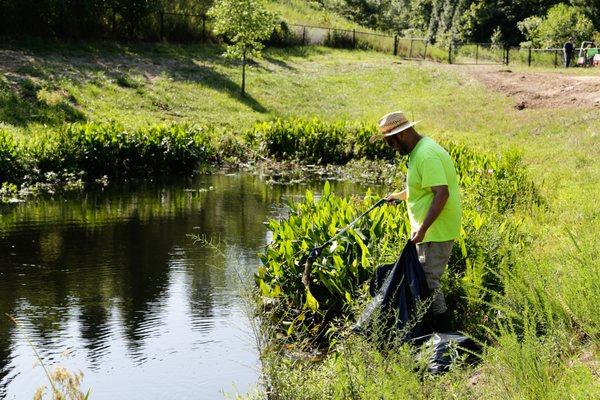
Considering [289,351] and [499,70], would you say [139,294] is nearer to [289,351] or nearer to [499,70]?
[289,351]

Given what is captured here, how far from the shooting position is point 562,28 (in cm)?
6347

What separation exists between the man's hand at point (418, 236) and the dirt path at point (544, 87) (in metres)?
20.0

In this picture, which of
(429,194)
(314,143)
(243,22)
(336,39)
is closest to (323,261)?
(429,194)

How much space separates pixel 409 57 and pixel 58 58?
23289mm

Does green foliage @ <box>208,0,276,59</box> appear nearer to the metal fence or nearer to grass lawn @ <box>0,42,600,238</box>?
grass lawn @ <box>0,42,600,238</box>

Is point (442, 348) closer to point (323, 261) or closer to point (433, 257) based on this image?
point (433, 257)

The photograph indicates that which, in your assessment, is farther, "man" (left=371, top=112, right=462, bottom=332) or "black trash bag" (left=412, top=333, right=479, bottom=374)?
"man" (left=371, top=112, right=462, bottom=332)

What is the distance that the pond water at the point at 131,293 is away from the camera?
9453 millimetres

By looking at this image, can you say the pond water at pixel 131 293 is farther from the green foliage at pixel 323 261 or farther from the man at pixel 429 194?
the man at pixel 429 194

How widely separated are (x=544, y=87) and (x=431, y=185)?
87.6 feet

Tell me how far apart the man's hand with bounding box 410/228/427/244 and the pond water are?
1569mm

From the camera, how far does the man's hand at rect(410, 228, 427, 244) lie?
796 cm

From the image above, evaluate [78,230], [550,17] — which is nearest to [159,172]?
[78,230]

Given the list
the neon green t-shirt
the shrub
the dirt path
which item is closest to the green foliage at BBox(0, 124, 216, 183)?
the shrub
